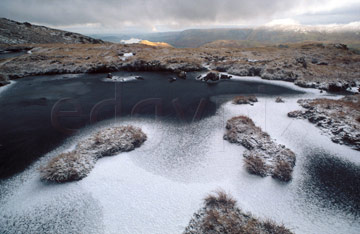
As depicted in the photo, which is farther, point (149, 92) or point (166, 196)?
point (149, 92)

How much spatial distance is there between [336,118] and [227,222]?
16.9 metres

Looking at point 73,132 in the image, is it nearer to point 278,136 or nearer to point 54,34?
point 278,136

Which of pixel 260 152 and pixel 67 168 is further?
pixel 260 152

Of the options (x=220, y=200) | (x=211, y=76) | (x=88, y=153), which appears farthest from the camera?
(x=211, y=76)

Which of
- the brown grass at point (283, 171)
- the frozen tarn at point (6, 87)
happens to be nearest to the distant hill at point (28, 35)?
the frozen tarn at point (6, 87)

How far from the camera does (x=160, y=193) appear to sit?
9.70 metres

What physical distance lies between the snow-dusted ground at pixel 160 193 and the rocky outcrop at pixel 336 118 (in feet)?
4.08

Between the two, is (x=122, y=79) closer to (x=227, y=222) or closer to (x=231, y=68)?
(x=231, y=68)

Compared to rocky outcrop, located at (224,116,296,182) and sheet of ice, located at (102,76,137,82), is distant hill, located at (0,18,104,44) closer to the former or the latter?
sheet of ice, located at (102,76,137,82)

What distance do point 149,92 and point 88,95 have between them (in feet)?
32.2

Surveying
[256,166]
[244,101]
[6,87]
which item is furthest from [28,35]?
[256,166]

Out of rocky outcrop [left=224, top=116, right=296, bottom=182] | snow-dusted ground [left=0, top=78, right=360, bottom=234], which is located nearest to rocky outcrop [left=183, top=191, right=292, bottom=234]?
snow-dusted ground [left=0, top=78, right=360, bottom=234]

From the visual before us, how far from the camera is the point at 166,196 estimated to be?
9.52 metres

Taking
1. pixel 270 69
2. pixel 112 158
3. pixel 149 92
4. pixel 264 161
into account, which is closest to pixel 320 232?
pixel 264 161
